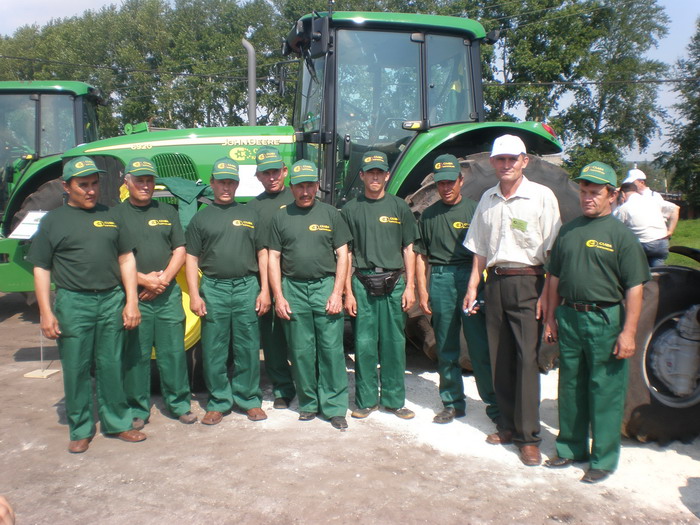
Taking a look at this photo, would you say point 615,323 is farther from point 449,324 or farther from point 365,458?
point 365,458

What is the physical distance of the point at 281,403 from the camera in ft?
15.6

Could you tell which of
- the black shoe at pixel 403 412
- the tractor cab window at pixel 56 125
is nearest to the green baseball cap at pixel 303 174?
the black shoe at pixel 403 412

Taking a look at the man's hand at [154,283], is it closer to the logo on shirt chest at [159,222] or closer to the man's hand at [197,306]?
the man's hand at [197,306]

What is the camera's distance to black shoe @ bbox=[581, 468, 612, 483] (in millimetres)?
3459

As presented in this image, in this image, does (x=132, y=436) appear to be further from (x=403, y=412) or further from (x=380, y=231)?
(x=380, y=231)

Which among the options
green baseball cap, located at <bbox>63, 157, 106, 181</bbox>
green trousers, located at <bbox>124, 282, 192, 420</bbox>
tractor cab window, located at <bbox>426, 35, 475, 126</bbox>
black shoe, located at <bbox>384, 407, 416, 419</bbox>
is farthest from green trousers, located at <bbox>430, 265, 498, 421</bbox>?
green baseball cap, located at <bbox>63, 157, 106, 181</bbox>

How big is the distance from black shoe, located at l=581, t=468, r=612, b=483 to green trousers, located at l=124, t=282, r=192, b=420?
103 inches

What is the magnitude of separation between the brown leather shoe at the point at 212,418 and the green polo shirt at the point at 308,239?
3.55ft

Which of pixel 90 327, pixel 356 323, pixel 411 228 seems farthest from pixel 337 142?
pixel 90 327

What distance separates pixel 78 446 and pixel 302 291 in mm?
1696

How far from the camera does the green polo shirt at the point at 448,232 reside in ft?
14.3

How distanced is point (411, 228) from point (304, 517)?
210 cm

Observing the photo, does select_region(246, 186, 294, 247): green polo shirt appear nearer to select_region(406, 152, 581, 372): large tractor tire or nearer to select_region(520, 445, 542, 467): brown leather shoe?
select_region(406, 152, 581, 372): large tractor tire

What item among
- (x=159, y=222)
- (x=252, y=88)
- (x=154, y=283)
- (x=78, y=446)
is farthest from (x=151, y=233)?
(x=252, y=88)
